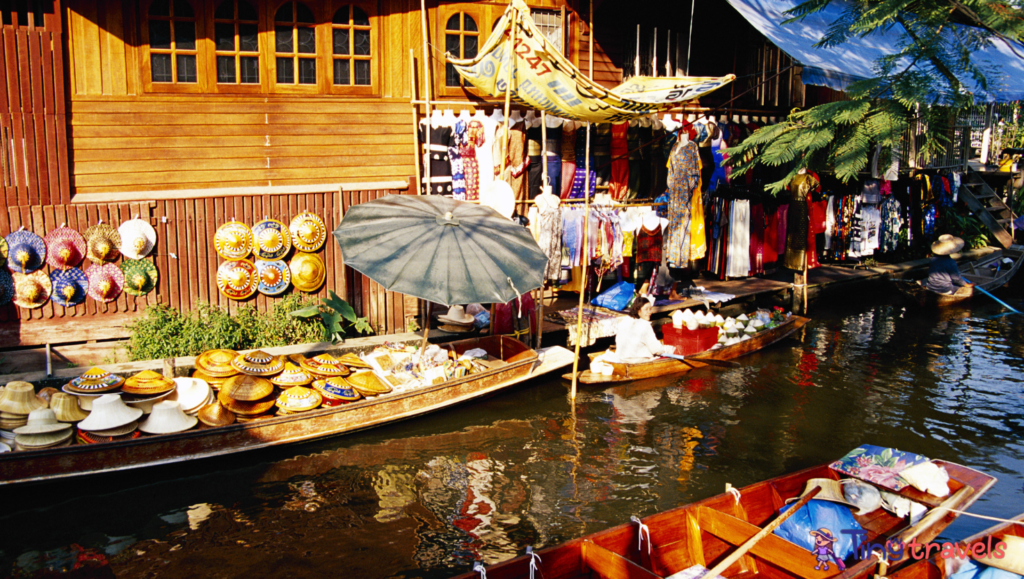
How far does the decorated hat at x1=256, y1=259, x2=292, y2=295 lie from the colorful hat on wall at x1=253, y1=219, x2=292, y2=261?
0.31 feet

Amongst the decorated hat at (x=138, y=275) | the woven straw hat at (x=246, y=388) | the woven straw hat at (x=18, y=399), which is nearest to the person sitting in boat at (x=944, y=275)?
the woven straw hat at (x=246, y=388)

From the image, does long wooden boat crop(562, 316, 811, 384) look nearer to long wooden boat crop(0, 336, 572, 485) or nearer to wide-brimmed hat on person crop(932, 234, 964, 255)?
long wooden boat crop(0, 336, 572, 485)

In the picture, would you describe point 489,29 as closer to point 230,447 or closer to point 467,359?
point 467,359

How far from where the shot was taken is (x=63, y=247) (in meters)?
8.87

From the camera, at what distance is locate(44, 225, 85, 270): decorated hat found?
8.87m

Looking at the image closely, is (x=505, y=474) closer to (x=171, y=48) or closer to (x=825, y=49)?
(x=171, y=48)

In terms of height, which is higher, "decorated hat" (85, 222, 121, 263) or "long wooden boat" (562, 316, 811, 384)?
"decorated hat" (85, 222, 121, 263)

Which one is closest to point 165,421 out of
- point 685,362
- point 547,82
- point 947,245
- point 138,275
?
point 138,275

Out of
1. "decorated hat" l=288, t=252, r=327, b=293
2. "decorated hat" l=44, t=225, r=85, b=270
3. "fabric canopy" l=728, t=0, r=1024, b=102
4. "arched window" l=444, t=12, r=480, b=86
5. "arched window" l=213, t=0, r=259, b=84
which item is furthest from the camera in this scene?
"fabric canopy" l=728, t=0, r=1024, b=102

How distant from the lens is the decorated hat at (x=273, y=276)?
9.91 metres

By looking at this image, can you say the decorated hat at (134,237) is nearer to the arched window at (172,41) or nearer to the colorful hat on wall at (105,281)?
the colorful hat on wall at (105,281)

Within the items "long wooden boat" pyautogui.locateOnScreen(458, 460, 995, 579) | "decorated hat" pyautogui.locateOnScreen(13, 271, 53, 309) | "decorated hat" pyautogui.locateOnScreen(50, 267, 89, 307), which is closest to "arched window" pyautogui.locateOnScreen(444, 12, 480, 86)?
"decorated hat" pyautogui.locateOnScreen(50, 267, 89, 307)

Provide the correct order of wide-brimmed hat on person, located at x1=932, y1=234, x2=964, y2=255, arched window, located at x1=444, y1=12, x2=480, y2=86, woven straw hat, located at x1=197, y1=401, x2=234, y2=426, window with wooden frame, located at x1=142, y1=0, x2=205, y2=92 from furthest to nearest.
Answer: wide-brimmed hat on person, located at x1=932, y1=234, x2=964, y2=255, arched window, located at x1=444, y1=12, x2=480, y2=86, window with wooden frame, located at x1=142, y1=0, x2=205, y2=92, woven straw hat, located at x1=197, y1=401, x2=234, y2=426

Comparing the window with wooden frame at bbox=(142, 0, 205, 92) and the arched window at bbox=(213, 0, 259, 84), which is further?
the arched window at bbox=(213, 0, 259, 84)
